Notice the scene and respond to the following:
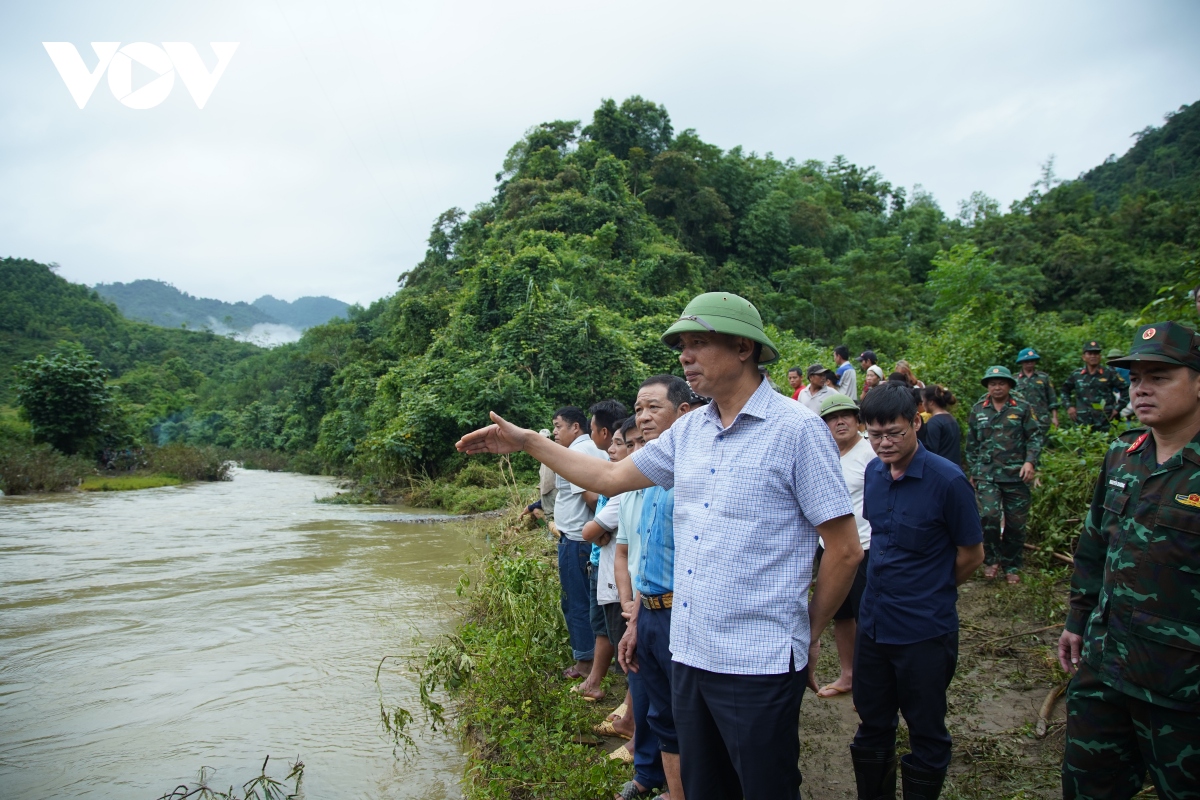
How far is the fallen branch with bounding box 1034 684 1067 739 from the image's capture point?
3.92m

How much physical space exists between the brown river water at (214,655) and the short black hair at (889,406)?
10.3 ft

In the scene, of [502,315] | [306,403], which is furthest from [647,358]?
[306,403]

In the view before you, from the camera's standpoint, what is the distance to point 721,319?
229 cm

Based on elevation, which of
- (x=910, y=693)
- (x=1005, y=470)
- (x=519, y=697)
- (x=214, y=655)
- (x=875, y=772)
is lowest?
(x=214, y=655)

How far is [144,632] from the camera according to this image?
779 cm

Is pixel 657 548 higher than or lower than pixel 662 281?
lower

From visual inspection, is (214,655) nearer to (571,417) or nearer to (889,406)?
(571,417)

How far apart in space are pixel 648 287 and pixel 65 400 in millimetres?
20955

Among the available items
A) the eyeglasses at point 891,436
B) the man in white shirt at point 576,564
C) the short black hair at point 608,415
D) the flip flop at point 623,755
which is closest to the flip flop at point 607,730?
the flip flop at point 623,755

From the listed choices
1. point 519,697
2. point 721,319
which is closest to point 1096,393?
point 519,697

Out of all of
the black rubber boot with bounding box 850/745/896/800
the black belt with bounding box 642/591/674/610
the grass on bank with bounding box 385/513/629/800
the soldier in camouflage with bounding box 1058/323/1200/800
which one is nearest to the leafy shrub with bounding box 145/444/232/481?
the grass on bank with bounding box 385/513/629/800

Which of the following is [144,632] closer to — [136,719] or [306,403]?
[136,719]

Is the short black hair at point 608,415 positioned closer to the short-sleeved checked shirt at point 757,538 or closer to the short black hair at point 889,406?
the short black hair at point 889,406

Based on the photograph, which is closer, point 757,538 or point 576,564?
point 757,538
